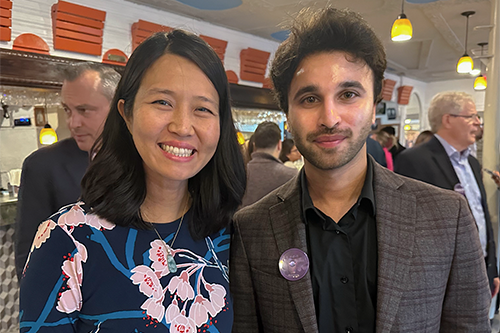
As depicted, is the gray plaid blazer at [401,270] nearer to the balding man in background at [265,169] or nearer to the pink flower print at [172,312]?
the pink flower print at [172,312]

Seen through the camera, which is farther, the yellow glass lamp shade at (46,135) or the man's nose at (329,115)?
the yellow glass lamp shade at (46,135)

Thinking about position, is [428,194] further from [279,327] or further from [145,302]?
A: [145,302]

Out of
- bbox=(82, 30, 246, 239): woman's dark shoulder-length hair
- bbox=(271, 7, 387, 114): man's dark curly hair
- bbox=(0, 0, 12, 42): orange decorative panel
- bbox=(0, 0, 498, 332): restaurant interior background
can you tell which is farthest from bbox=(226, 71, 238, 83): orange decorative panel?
bbox=(82, 30, 246, 239): woman's dark shoulder-length hair

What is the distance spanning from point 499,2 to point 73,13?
4221 mm

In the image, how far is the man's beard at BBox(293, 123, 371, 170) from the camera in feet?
4.07

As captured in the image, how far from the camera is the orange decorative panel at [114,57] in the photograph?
4.48 meters

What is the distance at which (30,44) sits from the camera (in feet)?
12.5

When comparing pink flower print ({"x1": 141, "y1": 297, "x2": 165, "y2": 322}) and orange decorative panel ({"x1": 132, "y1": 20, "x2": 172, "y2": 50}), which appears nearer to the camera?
pink flower print ({"x1": 141, "y1": 297, "x2": 165, "y2": 322})

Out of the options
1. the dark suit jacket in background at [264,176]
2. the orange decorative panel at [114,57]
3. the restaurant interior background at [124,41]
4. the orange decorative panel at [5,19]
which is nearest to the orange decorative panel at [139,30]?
the restaurant interior background at [124,41]

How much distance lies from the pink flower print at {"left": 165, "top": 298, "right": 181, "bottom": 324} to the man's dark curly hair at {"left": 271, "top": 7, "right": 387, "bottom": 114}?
0.81 metres

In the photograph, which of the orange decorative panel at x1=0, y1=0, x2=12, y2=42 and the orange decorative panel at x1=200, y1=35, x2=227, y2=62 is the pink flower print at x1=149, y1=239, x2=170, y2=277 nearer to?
the orange decorative panel at x1=0, y1=0, x2=12, y2=42

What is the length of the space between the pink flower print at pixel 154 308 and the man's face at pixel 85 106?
1.18m

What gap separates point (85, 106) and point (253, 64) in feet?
15.3

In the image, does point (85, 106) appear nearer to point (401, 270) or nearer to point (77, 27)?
point (401, 270)
